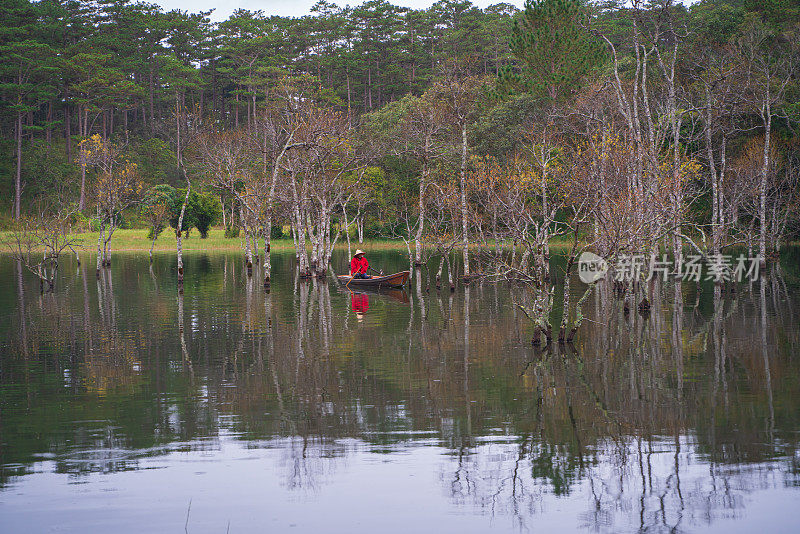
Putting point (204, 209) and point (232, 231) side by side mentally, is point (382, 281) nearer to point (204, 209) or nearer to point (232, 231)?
point (204, 209)

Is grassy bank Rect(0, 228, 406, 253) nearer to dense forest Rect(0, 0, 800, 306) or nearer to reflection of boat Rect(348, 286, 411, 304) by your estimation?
dense forest Rect(0, 0, 800, 306)

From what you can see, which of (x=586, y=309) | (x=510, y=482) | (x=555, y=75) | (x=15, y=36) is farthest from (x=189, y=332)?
(x=15, y=36)

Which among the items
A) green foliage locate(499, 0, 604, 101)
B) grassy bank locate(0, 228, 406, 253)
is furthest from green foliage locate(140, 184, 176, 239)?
green foliage locate(499, 0, 604, 101)

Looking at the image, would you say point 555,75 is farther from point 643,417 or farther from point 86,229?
point 86,229

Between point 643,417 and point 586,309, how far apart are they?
58.3 feet

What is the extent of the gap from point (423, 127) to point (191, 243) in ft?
148

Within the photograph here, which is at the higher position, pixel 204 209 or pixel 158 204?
pixel 158 204

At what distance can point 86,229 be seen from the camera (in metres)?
86.8

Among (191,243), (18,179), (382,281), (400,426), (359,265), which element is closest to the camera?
(400,426)

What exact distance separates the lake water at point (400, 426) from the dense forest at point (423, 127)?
378cm

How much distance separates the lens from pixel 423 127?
47.0m

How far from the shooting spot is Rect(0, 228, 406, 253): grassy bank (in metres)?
83.5

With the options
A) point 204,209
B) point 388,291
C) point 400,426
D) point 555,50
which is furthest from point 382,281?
point 204,209

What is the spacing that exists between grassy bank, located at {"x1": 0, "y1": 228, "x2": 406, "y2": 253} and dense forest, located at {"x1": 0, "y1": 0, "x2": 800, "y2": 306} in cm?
171
